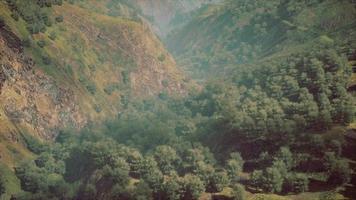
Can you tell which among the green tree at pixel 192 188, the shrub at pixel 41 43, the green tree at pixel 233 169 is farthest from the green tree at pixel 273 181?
the shrub at pixel 41 43

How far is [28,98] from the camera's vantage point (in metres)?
167

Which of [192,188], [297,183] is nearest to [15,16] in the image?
[192,188]

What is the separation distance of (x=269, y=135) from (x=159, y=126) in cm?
5707

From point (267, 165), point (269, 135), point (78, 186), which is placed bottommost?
point (78, 186)

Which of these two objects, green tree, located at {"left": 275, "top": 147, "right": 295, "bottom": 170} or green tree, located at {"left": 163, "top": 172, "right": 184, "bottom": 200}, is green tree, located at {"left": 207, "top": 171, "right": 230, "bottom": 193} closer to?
green tree, located at {"left": 163, "top": 172, "right": 184, "bottom": 200}

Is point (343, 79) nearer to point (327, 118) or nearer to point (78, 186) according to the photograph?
point (327, 118)

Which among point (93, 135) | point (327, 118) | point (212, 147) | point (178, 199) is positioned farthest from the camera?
point (93, 135)

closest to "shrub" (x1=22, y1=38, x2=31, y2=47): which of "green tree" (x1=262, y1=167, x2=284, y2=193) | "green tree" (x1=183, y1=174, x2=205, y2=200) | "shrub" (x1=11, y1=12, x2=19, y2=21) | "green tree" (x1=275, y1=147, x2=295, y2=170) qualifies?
"shrub" (x1=11, y1=12, x2=19, y2=21)

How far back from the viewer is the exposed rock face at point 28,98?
516 feet

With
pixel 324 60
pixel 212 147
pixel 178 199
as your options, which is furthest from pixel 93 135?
pixel 324 60

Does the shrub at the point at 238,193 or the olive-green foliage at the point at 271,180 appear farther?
the olive-green foliage at the point at 271,180

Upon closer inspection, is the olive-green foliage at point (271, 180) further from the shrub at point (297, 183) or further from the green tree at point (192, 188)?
the green tree at point (192, 188)

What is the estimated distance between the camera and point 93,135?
550 ft

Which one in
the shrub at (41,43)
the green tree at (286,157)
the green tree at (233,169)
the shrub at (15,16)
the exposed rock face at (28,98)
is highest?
the shrub at (15,16)
